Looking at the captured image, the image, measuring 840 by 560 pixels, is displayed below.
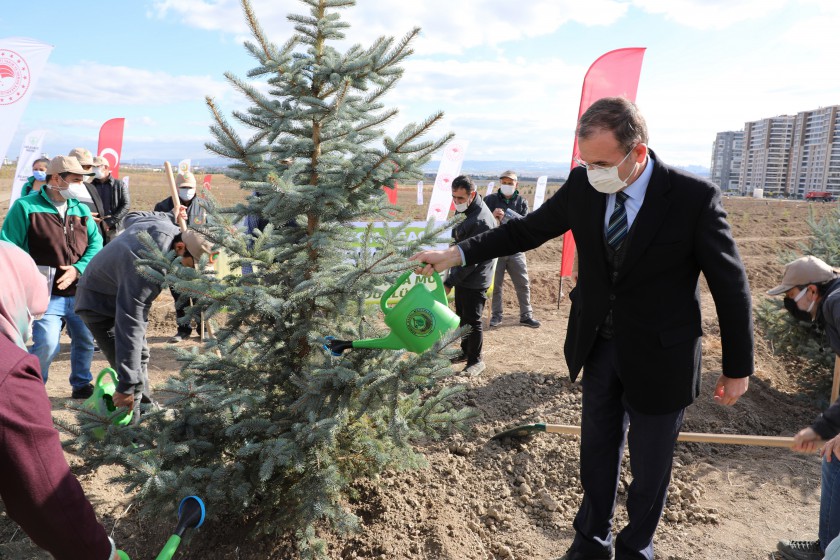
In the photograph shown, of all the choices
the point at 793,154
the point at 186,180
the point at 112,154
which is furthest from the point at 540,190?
the point at 793,154

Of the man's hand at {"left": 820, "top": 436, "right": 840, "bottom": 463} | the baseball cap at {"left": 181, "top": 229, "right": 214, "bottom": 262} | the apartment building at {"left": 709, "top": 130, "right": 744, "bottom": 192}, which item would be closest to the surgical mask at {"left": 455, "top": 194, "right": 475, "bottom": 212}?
the baseball cap at {"left": 181, "top": 229, "right": 214, "bottom": 262}

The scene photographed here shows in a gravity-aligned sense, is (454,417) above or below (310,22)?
below

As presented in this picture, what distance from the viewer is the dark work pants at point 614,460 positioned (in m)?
2.34

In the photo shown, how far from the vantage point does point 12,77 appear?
4.81m

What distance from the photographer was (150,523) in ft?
9.80

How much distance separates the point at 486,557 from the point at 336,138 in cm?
226

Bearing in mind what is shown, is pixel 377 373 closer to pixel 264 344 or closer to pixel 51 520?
pixel 264 344

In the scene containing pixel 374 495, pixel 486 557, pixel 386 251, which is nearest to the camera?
pixel 386 251

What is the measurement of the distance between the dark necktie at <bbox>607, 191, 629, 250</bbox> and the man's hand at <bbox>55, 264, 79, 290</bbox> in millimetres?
4099

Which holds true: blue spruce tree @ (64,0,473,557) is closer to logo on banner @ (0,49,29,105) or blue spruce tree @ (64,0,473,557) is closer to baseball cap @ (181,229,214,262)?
baseball cap @ (181,229,214,262)

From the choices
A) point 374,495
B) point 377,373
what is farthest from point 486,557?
point 377,373

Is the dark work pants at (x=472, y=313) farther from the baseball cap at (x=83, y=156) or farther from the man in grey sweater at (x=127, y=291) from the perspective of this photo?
the baseball cap at (x=83, y=156)

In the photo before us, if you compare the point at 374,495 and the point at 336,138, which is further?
the point at 374,495

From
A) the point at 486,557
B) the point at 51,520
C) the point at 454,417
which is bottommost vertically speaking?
the point at 486,557
